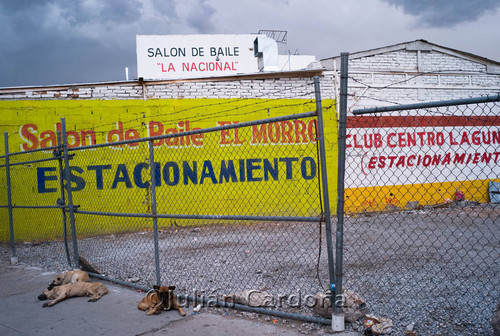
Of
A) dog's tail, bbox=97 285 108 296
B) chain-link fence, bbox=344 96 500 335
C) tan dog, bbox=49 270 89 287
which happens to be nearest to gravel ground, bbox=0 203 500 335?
chain-link fence, bbox=344 96 500 335

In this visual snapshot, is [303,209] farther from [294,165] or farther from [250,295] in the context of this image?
[250,295]

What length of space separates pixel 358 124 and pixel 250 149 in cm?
358

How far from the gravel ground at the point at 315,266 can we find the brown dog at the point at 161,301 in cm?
64

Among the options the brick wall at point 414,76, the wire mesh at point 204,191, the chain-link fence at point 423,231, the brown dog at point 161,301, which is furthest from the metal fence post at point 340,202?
the brick wall at point 414,76

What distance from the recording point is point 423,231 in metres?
7.27

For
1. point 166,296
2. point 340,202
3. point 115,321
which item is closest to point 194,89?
point 166,296

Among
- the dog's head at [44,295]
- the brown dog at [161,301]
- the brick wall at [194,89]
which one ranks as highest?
the brick wall at [194,89]

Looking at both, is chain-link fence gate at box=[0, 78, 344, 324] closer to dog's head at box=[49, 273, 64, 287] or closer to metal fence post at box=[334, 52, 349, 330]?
dog's head at box=[49, 273, 64, 287]

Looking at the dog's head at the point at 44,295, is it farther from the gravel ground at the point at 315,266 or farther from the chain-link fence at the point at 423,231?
the chain-link fence at the point at 423,231

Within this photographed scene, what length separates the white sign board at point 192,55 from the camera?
85.6 ft

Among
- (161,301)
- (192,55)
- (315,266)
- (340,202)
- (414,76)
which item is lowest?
→ (315,266)

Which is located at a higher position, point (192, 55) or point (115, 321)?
point (192, 55)

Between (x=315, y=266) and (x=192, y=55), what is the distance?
905 inches

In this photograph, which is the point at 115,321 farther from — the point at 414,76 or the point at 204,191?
the point at 414,76
